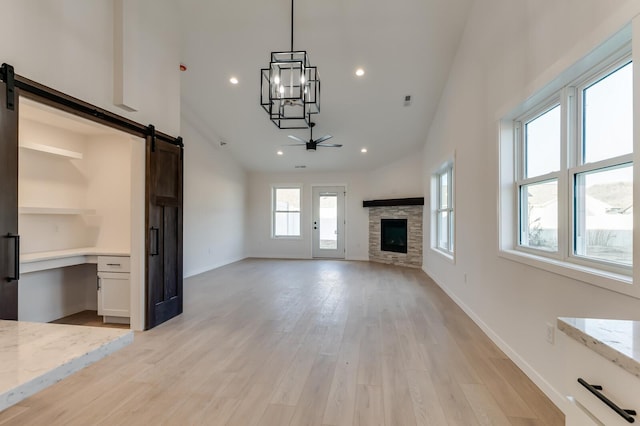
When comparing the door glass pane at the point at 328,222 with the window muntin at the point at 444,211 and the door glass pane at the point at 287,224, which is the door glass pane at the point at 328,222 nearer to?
the door glass pane at the point at 287,224

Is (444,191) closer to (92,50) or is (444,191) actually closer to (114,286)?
(114,286)

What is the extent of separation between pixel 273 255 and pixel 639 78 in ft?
28.9

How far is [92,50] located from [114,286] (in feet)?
8.05

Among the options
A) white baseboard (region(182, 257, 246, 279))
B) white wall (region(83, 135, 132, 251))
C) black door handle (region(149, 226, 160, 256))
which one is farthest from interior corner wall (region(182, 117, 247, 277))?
black door handle (region(149, 226, 160, 256))

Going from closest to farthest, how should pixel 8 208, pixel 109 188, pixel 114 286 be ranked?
pixel 8 208 → pixel 114 286 → pixel 109 188

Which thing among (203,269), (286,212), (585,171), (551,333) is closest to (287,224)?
(286,212)

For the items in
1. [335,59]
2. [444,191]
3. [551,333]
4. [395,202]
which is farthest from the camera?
[395,202]

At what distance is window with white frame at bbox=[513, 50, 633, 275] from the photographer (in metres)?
1.81

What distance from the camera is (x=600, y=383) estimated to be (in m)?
0.87

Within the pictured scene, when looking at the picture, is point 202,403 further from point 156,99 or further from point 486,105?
point 486,105

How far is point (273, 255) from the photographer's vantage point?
31.4 feet

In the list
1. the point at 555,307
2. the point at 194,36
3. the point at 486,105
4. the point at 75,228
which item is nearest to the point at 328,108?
the point at 194,36

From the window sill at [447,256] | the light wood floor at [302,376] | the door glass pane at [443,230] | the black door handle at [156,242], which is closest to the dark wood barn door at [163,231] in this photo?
the black door handle at [156,242]

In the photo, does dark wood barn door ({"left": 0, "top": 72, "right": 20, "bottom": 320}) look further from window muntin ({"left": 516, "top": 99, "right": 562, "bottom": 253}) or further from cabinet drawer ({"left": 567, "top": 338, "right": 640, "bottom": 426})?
window muntin ({"left": 516, "top": 99, "right": 562, "bottom": 253})
